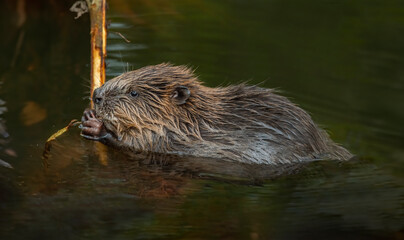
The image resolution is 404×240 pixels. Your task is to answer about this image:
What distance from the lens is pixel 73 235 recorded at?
4.91 metres

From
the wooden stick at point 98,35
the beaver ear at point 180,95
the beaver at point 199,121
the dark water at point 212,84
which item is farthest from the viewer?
the beaver ear at point 180,95

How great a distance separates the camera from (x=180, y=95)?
6473 mm

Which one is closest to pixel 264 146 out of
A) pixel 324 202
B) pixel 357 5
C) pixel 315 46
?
pixel 324 202

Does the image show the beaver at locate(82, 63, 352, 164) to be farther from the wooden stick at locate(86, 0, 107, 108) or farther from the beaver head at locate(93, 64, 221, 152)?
the wooden stick at locate(86, 0, 107, 108)

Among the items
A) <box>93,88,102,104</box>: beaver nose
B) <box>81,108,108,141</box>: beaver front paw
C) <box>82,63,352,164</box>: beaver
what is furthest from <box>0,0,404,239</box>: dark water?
<box>93,88,102,104</box>: beaver nose

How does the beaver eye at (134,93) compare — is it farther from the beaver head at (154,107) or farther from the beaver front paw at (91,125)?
the beaver front paw at (91,125)

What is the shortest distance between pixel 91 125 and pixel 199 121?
92cm

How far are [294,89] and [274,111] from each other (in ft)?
6.09

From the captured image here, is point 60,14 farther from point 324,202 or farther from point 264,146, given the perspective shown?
point 324,202

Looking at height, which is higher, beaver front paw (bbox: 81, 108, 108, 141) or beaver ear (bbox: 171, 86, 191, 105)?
beaver ear (bbox: 171, 86, 191, 105)

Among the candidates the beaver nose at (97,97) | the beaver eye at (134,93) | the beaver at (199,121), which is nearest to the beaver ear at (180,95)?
the beaver at (199,121)

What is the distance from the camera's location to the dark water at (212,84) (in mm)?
5199

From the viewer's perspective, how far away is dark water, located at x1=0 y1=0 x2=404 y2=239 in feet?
17.1

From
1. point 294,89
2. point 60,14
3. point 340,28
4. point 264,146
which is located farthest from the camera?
point 60,14
